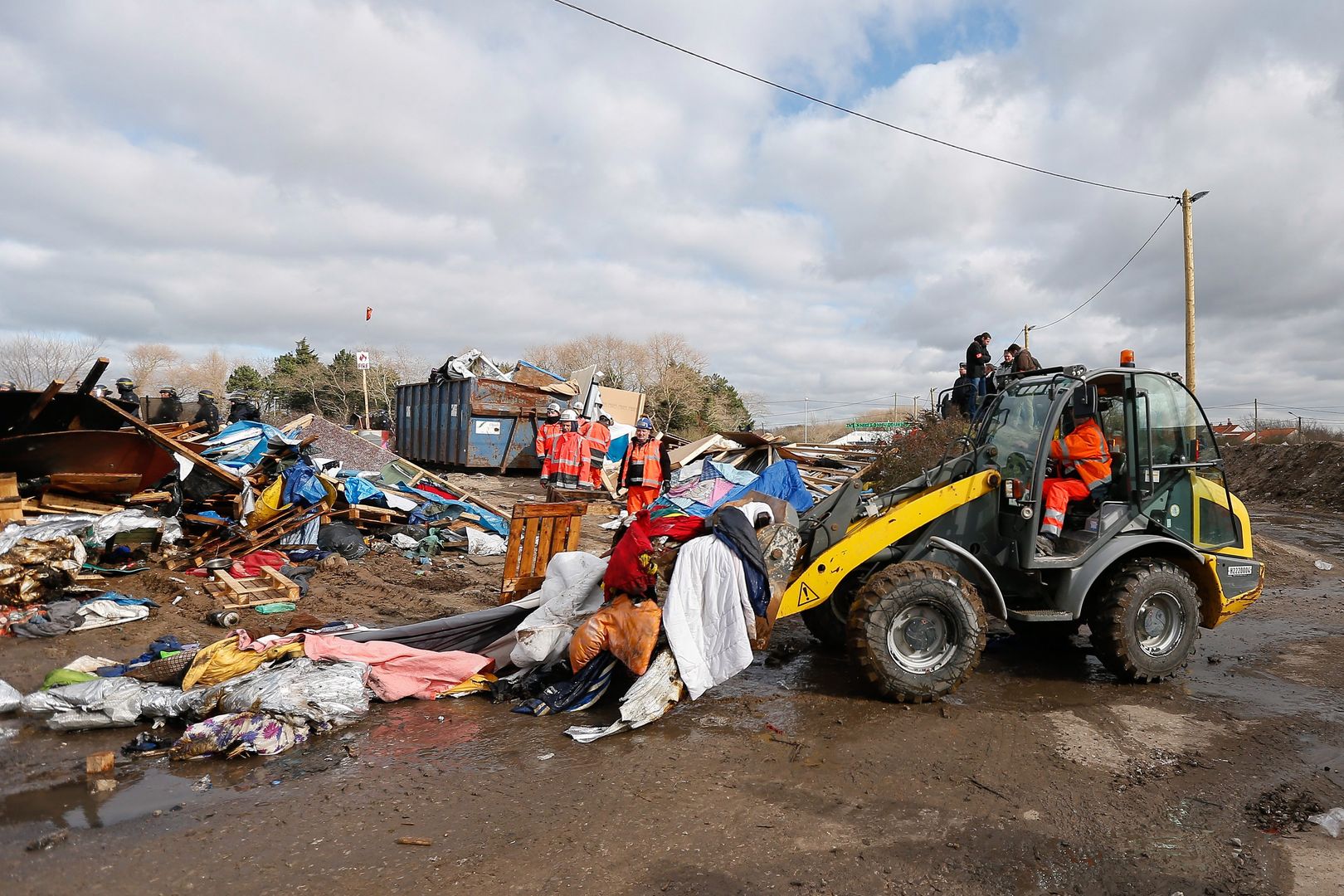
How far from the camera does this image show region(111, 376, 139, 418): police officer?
997cm

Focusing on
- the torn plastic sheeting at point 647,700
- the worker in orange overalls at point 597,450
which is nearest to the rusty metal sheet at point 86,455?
the worker in orange overalls at point 597,450

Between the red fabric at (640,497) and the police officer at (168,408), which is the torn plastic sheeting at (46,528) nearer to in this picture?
the police officer at (168,408)

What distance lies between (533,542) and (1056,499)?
152 inches

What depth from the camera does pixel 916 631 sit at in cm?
488

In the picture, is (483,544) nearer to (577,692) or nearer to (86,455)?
(86,455)

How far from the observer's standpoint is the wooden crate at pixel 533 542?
6180mm

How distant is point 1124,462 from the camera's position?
5434 millimetres

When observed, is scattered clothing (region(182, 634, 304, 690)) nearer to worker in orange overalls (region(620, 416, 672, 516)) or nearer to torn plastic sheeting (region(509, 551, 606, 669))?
torn plastic sheeting (region(509, 551, 606, 669))

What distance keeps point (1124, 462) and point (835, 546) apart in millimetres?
2215

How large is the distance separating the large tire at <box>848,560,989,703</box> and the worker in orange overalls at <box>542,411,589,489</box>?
796cm

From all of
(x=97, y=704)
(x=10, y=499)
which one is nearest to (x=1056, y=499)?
(x=97, y=704)


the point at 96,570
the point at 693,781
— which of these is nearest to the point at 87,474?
the point at 96,570

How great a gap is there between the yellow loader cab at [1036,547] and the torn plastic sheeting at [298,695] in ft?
8.68

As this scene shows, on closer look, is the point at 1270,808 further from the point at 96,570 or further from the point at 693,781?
the point at 96,570
